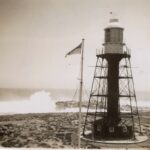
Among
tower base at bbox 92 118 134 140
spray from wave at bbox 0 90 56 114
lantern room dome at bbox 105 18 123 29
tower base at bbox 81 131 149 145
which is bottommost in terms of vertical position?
tower base at bbox 81 131 149 145

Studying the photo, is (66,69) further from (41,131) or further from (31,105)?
(41,131)

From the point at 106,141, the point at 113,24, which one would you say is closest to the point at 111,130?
the point at 106,141

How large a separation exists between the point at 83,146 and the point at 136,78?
4.68ft

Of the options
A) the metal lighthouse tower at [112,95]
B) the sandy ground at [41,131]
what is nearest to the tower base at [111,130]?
the metal lighthouse tower at [112,95]

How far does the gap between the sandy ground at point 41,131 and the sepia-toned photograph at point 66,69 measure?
0.02m

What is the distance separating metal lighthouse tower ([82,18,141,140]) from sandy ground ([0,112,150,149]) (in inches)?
8.9

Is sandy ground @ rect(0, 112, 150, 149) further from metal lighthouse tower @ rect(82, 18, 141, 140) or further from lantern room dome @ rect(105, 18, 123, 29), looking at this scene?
lantern room dome @ rect(105, 18, 123, 29)

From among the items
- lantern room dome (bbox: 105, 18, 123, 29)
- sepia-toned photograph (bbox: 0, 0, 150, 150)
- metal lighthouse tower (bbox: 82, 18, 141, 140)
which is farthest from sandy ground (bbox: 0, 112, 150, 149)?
lantern room dome (bbox: 105, 18, 123, 29)

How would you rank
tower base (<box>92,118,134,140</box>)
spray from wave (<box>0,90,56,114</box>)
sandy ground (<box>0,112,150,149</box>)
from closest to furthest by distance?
sandy ground (<box>0,112,150,149</box>)
spray from wave (<box>0,90,56,114</box>)
tower base (<box>92,118,134,140</box>)

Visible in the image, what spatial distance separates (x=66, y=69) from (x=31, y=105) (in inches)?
33.4

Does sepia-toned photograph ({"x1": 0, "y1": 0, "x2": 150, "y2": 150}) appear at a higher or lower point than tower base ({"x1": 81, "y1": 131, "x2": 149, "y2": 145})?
higher

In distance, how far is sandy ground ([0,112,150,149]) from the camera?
19.7ft

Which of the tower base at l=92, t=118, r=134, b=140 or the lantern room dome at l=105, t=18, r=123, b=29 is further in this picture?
the tower base at l=92, t=118, r=134, b=140

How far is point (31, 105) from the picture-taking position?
20.4 ft
